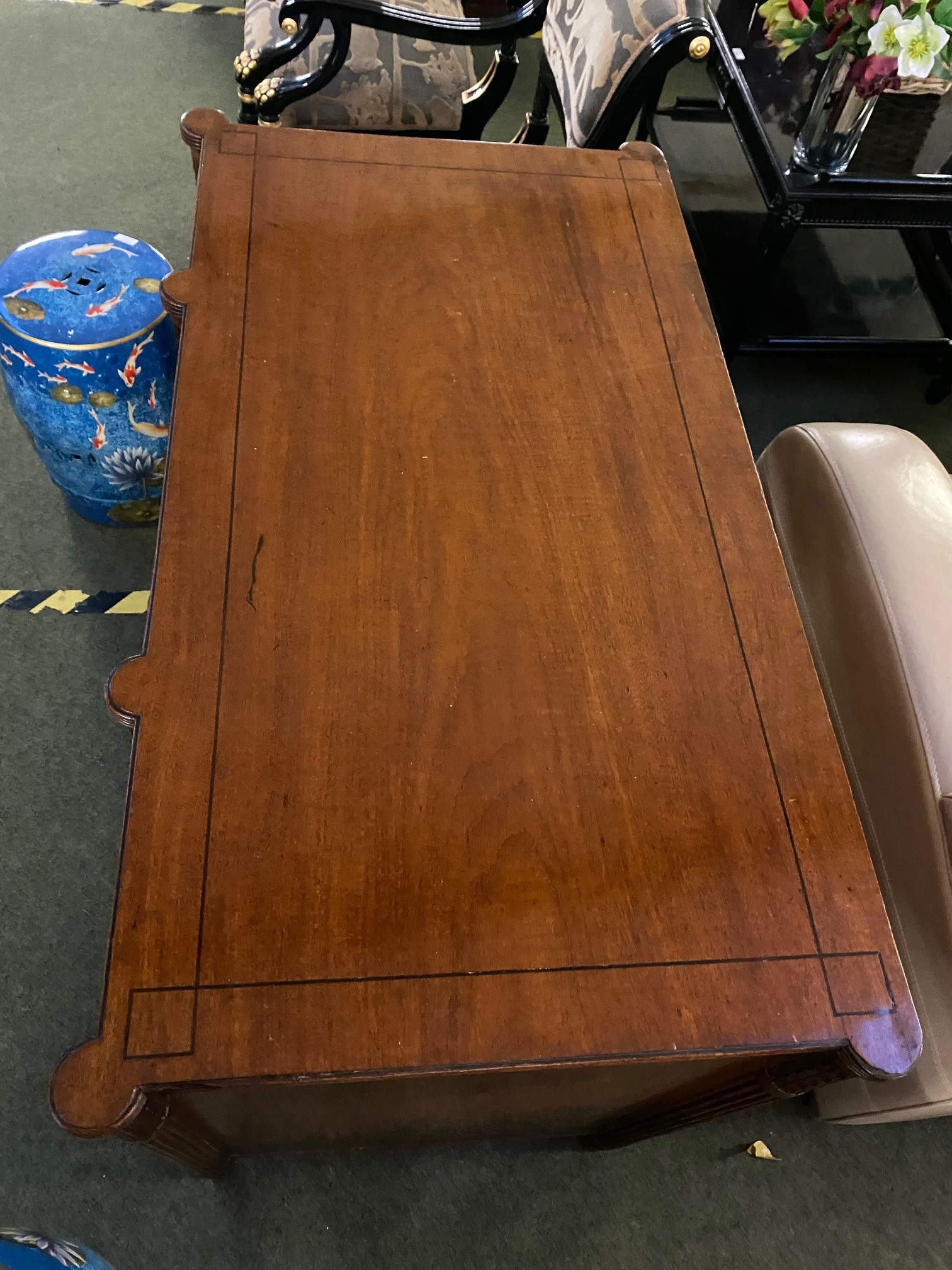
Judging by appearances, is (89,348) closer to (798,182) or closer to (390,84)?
(390,84)

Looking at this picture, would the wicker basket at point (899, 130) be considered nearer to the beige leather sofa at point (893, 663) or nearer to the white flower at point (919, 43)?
the white flower at point (919, 43)

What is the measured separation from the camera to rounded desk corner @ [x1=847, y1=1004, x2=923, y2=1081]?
0.54 m

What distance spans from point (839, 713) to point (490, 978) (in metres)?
0.55

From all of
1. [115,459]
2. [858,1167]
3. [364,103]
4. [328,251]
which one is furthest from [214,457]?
[858,1167]

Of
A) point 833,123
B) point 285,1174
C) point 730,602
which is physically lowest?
point 285,1174

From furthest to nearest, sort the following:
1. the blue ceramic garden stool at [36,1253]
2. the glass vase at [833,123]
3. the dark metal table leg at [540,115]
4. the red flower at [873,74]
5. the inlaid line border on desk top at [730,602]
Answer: the dark metal table leg at [540,115]
the glass vase at [833,123]
the red flower at [873,74]
the inlaid line border on desk top at [730,602]
the blue ceramic garden stool at [36,1253]

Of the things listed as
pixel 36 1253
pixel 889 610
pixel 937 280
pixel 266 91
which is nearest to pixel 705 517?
pixel 889 610

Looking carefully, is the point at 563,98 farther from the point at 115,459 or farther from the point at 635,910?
the point at 635,910

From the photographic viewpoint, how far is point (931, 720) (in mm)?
783

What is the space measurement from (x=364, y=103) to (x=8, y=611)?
976mm

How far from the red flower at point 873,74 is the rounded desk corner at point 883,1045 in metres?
1.07

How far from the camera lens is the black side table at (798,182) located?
1289 mm

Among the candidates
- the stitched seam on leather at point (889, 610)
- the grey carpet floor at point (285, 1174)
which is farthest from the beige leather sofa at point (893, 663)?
the grey carpet floor at point (285, 1174)

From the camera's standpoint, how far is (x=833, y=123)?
1241 mm
